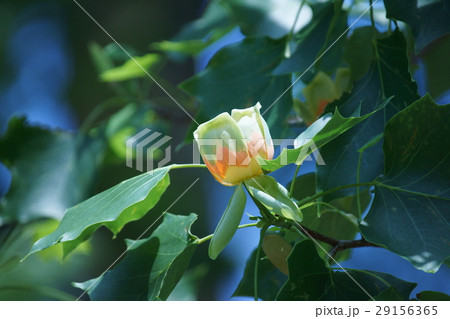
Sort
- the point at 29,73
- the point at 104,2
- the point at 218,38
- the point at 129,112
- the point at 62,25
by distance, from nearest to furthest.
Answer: the point at 218,38, the point at 129,112, the point at 104,2, the point at 62,25, the point at 29,73

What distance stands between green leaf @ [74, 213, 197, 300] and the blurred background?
6.8 inches

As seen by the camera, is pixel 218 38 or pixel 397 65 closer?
pixel 397 65

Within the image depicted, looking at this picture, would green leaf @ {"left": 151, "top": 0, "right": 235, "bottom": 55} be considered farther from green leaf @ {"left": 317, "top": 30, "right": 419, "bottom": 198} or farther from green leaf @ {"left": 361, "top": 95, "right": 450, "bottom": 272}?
green leaf @ {"left": 361, "top": 95, "right": 450, "bottom": 272}

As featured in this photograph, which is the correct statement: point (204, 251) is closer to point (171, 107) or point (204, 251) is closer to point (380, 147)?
point (171, 107)

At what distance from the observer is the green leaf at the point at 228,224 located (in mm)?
506

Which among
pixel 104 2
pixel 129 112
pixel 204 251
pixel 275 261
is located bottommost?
pixel 275 261

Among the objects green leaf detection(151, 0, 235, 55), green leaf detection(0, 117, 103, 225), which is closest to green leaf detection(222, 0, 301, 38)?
green leaf detection(151, 0, 235, 55)

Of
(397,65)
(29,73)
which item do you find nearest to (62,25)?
(29,73)

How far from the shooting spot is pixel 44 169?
103 cm

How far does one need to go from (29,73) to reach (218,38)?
128cm

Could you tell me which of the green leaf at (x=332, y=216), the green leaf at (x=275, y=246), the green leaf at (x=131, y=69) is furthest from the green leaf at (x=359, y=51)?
the green leaf at (x=131, y=69)

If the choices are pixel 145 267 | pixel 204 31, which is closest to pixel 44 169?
pixel 204 31

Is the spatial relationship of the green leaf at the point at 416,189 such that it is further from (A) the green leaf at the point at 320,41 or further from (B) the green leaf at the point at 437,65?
(B) the green leaf at the point at 437,65

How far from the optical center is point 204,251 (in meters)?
1.34
